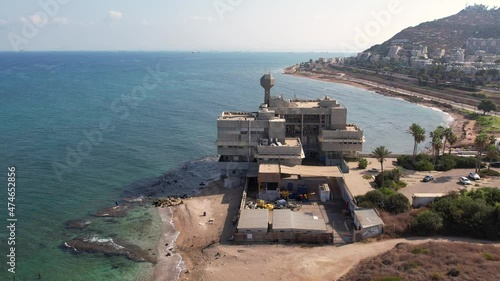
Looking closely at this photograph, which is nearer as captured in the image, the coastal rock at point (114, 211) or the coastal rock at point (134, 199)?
the coastal rock at point (114, 211)

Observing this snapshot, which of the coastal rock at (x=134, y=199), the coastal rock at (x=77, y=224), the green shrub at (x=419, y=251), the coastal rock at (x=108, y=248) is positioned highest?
the green shrub at (x=419, y=251)

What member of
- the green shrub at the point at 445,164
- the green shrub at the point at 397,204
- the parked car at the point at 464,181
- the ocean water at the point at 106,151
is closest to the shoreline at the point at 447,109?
the ocean water at the point at 106,151

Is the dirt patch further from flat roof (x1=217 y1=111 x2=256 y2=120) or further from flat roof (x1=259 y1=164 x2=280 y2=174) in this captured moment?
flat roof (x1=217 y1=111 x2=256 y2=120)

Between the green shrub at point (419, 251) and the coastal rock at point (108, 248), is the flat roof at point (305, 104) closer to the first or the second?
the green shrub at point (419, 251)

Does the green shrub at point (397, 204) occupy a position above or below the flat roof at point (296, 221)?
above

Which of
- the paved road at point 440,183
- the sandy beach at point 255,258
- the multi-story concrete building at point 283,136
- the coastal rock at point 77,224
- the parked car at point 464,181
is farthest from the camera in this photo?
the multi-story concrete building at point 283,136

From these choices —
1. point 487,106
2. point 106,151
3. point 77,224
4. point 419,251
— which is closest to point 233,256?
point 419,251

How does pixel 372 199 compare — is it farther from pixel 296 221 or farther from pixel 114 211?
pixel 114 211

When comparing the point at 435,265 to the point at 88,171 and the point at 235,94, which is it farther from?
the point at 235,94
